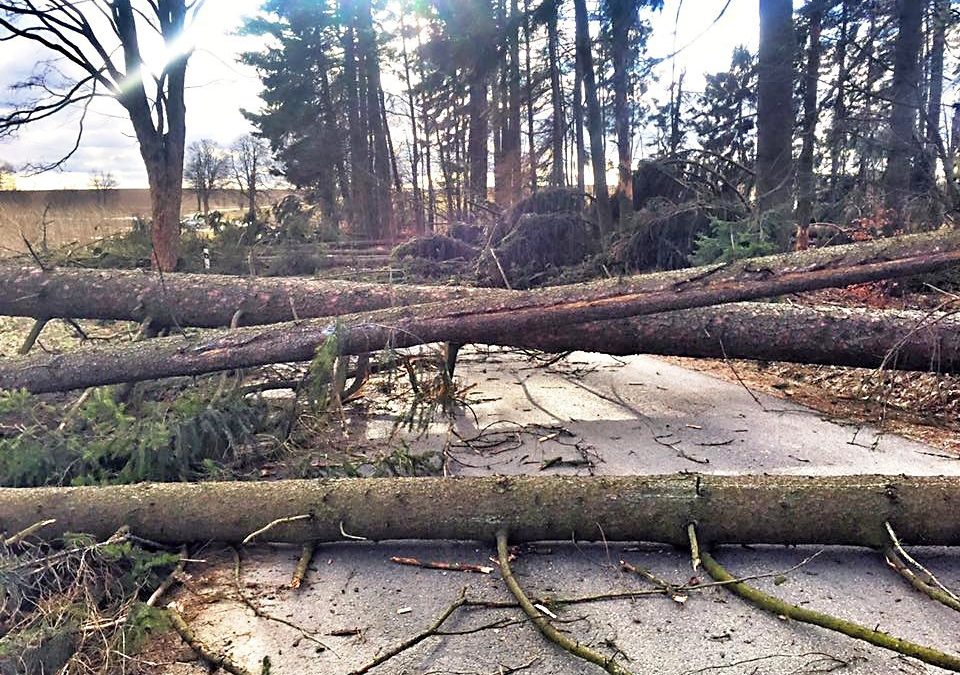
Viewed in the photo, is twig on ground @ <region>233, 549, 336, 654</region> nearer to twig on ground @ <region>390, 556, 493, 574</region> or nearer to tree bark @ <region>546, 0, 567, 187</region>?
twig on ground @ <region>390, 556, 493, 574</region>

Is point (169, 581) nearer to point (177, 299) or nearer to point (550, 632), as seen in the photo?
point (550, 632)

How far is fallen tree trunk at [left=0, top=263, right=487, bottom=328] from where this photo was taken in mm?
4543

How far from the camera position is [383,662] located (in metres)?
1.81

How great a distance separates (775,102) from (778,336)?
5408 mm

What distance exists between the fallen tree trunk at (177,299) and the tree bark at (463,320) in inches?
29.1

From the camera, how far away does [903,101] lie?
705 cm

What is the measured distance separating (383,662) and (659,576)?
1084 mm

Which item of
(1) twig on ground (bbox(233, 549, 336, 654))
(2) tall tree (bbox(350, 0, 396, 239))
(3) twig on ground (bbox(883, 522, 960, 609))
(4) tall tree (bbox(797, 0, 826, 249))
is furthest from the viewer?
(2) tall tree (bbox(350, 0, 396, 239))

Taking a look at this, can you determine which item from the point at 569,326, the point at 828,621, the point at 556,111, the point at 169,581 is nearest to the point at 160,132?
the point at 569,326

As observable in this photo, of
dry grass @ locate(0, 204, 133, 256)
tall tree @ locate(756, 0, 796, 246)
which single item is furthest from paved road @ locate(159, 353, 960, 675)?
dry grass @ locate(0, 204, 133, 256)

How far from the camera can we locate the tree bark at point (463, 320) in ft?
11.6

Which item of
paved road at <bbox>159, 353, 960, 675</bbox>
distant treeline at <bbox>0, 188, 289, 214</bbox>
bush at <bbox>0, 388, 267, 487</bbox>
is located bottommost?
paved road at <bbox>159, 353, 960, 675</bbox>

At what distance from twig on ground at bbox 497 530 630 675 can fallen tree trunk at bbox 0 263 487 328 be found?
2630 mm

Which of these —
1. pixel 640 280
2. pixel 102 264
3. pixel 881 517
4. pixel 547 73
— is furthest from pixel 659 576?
pixel 547 73
